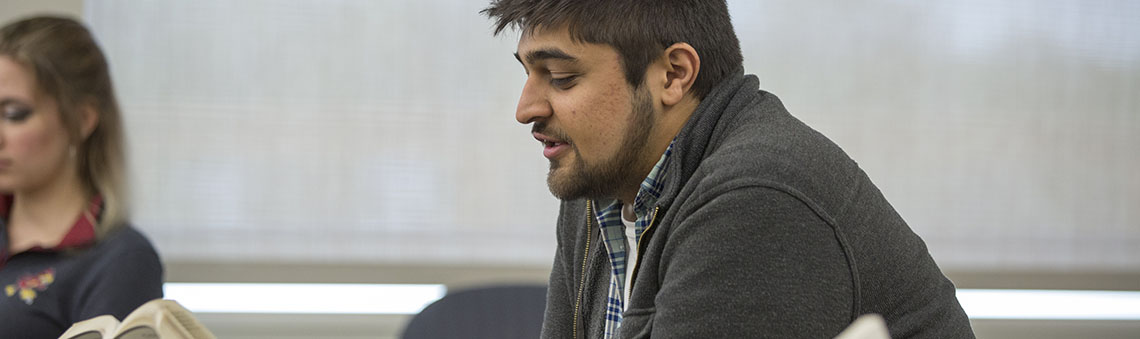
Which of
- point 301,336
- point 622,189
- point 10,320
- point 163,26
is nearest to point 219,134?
point 163,26

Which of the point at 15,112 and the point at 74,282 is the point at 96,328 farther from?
the point at 15,112

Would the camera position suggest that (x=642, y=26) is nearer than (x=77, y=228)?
Yes

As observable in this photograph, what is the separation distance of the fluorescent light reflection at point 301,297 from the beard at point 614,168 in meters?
1.33

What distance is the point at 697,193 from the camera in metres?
1.00

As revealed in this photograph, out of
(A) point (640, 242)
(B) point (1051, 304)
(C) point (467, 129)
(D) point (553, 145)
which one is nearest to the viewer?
(A) point (640, 242)

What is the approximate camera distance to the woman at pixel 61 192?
57.0 inches

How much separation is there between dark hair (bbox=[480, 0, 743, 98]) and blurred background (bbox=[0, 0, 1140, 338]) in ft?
4.05

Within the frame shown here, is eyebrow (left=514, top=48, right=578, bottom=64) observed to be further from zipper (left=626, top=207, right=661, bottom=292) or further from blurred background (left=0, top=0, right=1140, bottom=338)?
blurred background (left=0, top=0, right=1140, bottom=338)

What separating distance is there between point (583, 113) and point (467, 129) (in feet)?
4.17

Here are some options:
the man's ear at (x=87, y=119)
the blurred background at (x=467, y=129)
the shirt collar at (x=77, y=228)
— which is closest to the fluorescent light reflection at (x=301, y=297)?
the blurred background at (x=467, y=129)

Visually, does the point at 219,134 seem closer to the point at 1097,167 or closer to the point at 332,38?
the point at 332,38

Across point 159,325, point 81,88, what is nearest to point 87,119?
point 81,88

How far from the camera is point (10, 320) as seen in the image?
144cm

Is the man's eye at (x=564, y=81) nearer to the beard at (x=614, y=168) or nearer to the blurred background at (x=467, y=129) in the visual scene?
the beard at (x=614, y=168)
